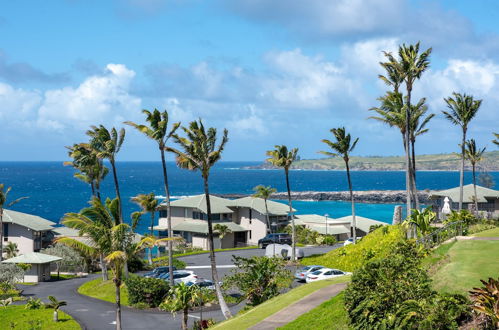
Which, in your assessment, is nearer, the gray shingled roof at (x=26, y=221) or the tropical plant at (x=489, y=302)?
the tropical plant at (x=489, y=302)

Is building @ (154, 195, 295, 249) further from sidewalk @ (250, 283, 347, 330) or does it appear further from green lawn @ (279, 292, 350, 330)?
green lawn @ (279, 292, 350, 330)

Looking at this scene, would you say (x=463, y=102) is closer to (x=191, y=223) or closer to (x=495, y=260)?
(x=495, y=260)

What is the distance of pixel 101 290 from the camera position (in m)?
49.2

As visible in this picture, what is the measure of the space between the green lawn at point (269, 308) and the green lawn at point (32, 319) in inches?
483

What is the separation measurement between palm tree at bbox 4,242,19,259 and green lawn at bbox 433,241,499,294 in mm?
52635

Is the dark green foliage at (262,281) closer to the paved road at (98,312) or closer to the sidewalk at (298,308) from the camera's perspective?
the paved road at (98,312)

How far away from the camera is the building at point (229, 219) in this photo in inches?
2977

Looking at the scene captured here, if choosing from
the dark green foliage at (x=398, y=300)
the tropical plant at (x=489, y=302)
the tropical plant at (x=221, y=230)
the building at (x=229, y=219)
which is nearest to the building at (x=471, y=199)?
the building at (x=229, y=219)

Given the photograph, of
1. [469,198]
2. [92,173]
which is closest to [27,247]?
[92,173]

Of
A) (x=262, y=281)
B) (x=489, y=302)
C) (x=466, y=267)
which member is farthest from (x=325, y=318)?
(x=262, y=281)

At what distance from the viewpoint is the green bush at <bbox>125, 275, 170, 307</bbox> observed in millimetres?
42688

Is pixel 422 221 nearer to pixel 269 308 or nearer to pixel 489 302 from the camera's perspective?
pixel 269 308

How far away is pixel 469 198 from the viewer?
69.1 metres

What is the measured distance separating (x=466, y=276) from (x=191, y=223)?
56.2 meters
